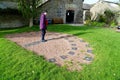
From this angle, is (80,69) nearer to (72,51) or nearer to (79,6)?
(72,51)

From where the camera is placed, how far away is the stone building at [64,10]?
25000 mm

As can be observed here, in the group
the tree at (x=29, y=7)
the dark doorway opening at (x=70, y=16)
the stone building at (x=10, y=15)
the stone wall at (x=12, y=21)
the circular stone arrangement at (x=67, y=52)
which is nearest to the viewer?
the circular stone arrangement at (x=67, y=52)

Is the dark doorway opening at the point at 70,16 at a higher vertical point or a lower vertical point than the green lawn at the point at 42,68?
higher

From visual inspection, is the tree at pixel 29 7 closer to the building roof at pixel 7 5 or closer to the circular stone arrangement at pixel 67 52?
the building roof at pixel 7 5

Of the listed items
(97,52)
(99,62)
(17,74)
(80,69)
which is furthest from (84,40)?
(17,74)

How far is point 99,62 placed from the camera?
8.15 m

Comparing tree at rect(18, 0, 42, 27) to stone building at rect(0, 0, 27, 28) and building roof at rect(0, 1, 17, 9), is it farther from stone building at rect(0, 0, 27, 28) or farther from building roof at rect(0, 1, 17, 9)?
building roof at rect(0, 1, 17, 9)

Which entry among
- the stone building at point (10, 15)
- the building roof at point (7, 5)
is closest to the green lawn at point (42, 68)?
the stone building at point (10, 15)

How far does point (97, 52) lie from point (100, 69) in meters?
1.97

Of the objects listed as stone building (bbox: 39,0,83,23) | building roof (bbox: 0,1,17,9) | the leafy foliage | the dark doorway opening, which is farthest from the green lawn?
the dark doorway opening

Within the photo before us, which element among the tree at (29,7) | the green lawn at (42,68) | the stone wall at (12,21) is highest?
the tree at (29,7)

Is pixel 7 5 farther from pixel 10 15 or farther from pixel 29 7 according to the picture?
pixel 29 7

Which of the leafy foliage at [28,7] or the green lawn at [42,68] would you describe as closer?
the green lawn at [42,68]

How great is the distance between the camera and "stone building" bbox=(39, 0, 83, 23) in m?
25.0
